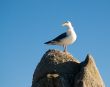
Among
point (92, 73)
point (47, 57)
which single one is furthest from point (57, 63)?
point (92, 73)

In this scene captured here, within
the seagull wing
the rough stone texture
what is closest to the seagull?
the seagull wing

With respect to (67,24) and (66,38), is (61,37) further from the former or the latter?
(67,24)

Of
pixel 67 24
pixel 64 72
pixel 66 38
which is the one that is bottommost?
pixel 64 72

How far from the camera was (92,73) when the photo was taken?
1519cm

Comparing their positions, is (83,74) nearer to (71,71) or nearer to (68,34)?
(71,71)

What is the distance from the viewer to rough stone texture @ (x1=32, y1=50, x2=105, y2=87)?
48.5 feet

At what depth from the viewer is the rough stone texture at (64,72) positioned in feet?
48.5

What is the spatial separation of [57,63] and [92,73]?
1.72 m

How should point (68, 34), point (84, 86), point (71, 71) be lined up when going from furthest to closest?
point (68, 34) → point (71, 71) → point (84, 86)

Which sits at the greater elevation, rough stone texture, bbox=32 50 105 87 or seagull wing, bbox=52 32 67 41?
seagull wing, bbox=52 32 67 41

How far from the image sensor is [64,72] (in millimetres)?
15477

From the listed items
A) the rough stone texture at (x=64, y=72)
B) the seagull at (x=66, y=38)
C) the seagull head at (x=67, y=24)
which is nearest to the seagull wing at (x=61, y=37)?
the seagull at (x=66, y=38)

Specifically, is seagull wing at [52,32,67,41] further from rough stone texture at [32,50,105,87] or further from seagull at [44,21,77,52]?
rough stone texture at [32,50,105,87]

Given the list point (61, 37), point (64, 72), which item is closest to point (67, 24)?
point (61, 37)
